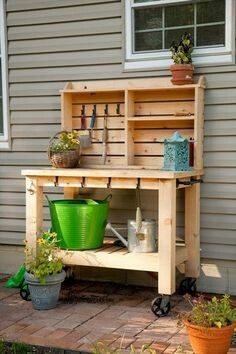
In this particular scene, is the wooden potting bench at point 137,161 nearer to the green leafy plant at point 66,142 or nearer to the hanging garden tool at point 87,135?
the hanging garden tool at point 87,135

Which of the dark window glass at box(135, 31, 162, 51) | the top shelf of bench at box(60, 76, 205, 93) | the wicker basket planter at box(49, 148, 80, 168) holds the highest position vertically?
the dark window glass at box(135, 31, 162, 51)

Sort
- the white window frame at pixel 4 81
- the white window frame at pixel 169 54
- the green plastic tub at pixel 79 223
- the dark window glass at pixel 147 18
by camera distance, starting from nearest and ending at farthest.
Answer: the green plastic tub at pixel 79 223, the white window frame at pixel 169 54, the dark window glass at pixel 147 18, the white window frame at pixel 4 81

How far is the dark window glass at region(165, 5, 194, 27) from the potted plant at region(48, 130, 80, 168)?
1259 mm

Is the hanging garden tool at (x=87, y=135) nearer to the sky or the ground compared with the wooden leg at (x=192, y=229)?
nearer to the sky

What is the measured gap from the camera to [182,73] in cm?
458

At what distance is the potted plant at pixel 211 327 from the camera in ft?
10.6

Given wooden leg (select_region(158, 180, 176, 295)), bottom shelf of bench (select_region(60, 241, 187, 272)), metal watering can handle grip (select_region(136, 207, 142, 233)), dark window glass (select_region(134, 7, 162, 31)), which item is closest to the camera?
wooden leg (select_region(158, 180, 176, 295))

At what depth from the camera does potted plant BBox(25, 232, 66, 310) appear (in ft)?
14.1

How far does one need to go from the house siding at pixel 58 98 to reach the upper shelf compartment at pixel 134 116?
0.14 m

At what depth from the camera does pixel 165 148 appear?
4.43 metres

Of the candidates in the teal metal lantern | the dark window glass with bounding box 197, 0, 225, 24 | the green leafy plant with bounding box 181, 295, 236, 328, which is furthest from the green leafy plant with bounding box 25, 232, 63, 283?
the dark window glass with bounding box 197, 0, 225, 24

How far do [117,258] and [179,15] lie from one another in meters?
2.13

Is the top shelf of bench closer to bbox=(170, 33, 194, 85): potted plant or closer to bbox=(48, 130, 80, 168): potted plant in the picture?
bbox=(170, 33, 194, 85): potted plant

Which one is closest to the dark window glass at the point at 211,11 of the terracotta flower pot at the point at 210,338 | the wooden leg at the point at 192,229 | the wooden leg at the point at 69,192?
the wooden leg at the point at 192,229
